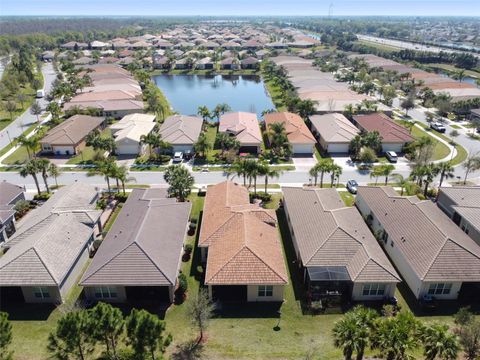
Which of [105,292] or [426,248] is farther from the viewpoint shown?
[426,248]

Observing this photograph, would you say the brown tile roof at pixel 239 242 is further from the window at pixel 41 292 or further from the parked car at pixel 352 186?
the parked car at pixel 352 186

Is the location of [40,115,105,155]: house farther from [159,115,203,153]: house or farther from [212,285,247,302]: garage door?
[212,285,247,302]: garage door

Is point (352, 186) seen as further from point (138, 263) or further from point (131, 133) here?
point (131, 133)

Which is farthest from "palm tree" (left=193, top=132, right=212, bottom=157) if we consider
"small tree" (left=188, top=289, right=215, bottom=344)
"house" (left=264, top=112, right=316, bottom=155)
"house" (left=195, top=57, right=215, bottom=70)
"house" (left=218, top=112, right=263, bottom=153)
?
"house" (left=195, top=57, right=215, bottom=70)

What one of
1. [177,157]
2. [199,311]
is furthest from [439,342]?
[177,157]

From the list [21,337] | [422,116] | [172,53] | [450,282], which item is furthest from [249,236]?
[172,53]

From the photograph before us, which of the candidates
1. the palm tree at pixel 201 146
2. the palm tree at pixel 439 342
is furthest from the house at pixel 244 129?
the palm tree at pixel 439 342

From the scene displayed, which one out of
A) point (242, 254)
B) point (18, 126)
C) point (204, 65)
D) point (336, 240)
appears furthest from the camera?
point (204, 65)
